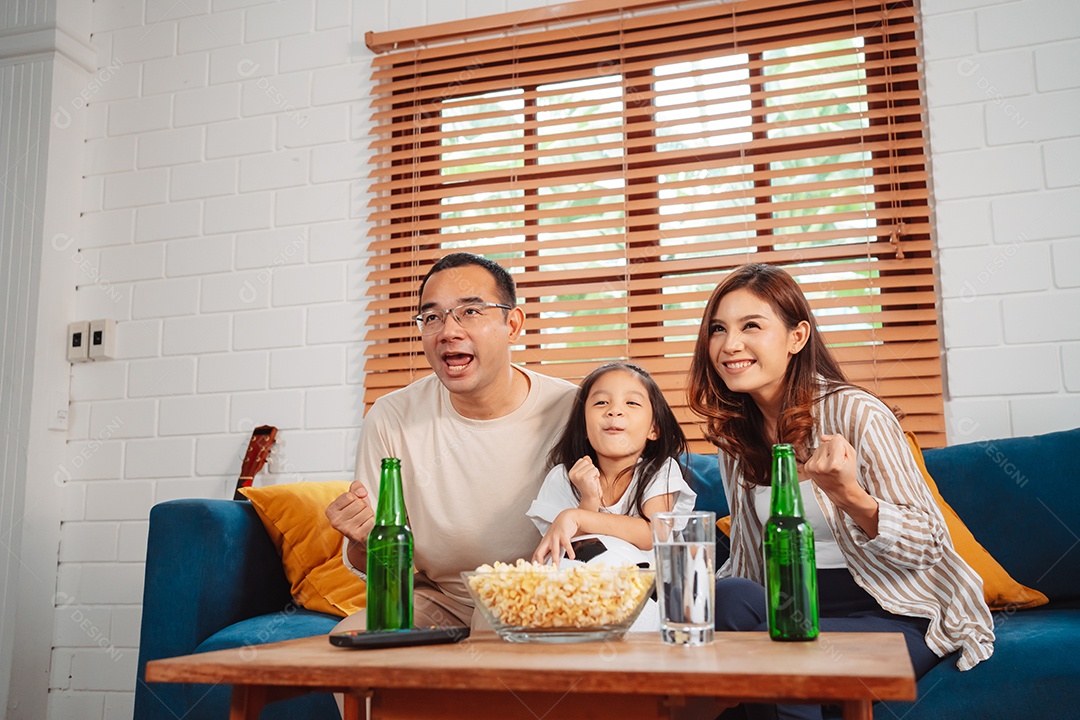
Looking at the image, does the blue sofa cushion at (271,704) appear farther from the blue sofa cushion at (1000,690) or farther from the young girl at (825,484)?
the blue sofa cushion at (1000,690)

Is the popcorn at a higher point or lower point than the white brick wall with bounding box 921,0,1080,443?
lower

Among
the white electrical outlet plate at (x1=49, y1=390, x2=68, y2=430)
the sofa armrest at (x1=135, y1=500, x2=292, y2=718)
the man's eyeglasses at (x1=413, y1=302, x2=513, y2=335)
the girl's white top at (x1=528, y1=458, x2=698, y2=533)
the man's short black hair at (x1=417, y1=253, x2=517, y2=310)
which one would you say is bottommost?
the sofa armrest at (x1=135, y1=500, x2=292, y2=718)

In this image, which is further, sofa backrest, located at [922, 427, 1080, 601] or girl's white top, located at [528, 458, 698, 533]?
sofa backrest, located at [922, 427, 1080, 601]

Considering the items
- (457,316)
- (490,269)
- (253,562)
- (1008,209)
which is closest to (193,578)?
(253,562)

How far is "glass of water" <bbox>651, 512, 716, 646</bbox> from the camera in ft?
3.58

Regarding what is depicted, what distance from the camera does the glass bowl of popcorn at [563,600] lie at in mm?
1112

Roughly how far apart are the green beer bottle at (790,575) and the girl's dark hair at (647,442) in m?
0.70

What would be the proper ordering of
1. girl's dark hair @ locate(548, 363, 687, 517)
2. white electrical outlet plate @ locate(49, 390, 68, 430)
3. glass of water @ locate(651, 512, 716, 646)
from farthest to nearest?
1. white electrical outlet plate @ locate(49, 390, 68, 430)
2. girl's dark hair @ locate(548, 363, 687, 517)
3. glass of water @ locate(651, 512, 716, 646)

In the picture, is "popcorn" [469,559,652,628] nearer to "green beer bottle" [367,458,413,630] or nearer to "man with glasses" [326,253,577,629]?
"green beer bottle" [367,458,413,630]

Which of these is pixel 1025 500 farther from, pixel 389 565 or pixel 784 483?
pixel 389 565

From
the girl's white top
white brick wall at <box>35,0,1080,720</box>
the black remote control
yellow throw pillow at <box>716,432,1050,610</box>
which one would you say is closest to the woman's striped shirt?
the girl's white top

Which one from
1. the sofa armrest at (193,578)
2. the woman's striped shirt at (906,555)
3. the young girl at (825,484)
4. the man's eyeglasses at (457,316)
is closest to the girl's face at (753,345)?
the young girl at (825,484)

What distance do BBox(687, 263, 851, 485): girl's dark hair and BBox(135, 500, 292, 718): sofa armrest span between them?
1128 mm

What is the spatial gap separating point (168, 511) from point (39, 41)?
2.02 metres
